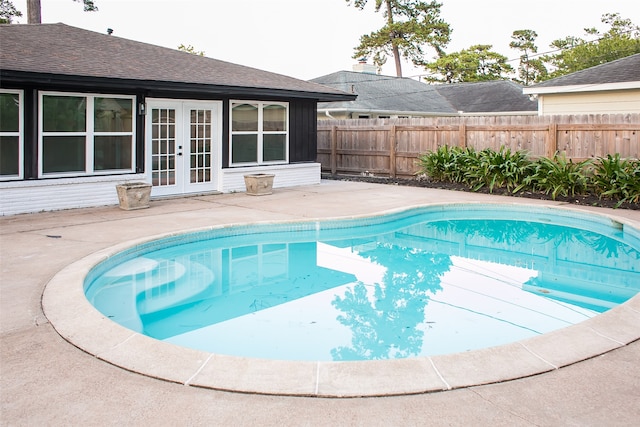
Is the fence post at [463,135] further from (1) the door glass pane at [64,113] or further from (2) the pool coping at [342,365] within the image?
(2) the pool coping at [342,365]

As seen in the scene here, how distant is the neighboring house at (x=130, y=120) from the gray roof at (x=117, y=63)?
35 millimetres

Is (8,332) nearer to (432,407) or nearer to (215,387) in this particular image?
(215,387)

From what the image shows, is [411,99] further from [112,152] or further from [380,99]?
[112,152]

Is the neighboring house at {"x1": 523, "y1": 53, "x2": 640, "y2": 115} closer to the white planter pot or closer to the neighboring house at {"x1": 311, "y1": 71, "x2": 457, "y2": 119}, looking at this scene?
the neighboring house at {"x1": 311, "y1": 71, "x2": 457, "y2": 119}

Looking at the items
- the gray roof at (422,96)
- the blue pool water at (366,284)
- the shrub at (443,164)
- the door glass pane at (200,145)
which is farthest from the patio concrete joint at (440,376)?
the gray roof at (422,96)

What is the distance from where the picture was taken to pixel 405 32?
36.6m

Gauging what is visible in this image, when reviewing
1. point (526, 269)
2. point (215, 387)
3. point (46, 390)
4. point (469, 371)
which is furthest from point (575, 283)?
point (46, 390)

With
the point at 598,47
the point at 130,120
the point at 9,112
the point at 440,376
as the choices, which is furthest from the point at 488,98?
the point at 440,376

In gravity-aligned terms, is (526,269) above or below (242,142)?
below

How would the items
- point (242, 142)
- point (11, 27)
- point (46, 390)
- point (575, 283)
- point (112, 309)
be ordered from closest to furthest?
point (46, 390) < point (112, 309) < point (575, 283) < point (11, 27) < point (242, 142)

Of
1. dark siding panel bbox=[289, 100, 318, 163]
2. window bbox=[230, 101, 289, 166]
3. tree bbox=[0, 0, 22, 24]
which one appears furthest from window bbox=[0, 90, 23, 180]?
tree bbox=[0, 0, 22, 24]

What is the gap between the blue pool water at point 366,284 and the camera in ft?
16.6

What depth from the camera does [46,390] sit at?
3291mm

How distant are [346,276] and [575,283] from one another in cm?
284
